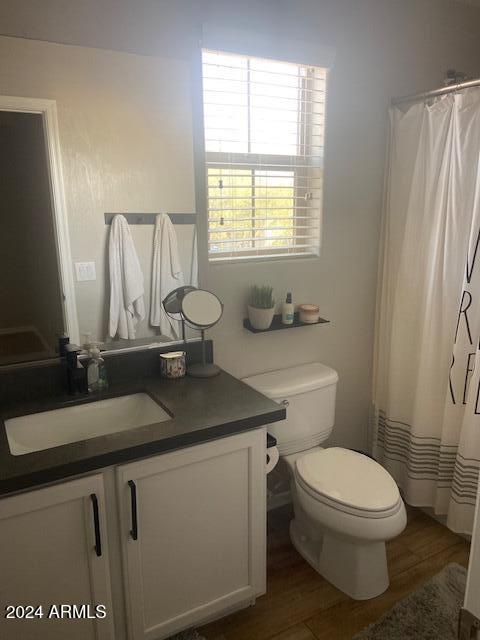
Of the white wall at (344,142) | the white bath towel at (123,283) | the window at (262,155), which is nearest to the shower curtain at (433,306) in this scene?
the white wall at (344,142)

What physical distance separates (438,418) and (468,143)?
1.25 m

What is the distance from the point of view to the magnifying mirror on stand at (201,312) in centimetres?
185

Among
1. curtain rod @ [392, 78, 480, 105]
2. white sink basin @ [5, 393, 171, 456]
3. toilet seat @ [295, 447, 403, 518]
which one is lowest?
toilet seat @ [295, 447, 403, 518]

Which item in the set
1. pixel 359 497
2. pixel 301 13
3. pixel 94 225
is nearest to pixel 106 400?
pixel 94 225

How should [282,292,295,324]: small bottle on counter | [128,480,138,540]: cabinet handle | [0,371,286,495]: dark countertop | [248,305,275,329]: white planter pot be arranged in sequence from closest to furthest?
[0,371,286,495]: dark countertop → [128,480,138,540]: cabinet handle → [248,305,275,329]: white planter pot → [282,292,295,324]: small bottle on counter

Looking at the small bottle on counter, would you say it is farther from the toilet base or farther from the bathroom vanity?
the toilet base

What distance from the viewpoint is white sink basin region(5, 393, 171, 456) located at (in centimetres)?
157

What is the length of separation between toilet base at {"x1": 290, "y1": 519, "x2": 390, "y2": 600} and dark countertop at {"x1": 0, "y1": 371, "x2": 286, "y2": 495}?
72 cm

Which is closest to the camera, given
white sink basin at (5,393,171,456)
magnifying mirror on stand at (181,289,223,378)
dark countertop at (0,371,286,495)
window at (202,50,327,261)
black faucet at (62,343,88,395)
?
dark countertop at (0,371,286,495)

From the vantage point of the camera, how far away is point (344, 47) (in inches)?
83.5

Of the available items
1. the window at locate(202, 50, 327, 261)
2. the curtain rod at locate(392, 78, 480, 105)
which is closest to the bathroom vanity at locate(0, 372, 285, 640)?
the window at locate(202, 50, 327, 261)

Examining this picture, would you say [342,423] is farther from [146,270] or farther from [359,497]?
[146,270]

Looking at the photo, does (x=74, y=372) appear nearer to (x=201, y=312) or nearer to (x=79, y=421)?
(x=79, y=421)

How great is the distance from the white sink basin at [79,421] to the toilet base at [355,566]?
→ 2.94 feet
